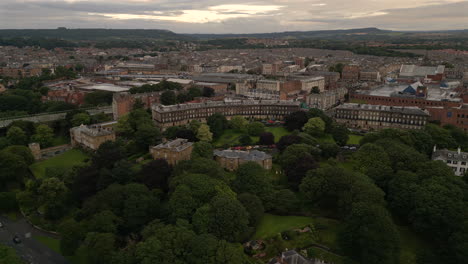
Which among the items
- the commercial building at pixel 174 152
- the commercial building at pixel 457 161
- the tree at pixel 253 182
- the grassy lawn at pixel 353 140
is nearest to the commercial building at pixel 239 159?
the commercial building at pixel 174 152

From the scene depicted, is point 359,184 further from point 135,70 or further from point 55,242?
point 135,70

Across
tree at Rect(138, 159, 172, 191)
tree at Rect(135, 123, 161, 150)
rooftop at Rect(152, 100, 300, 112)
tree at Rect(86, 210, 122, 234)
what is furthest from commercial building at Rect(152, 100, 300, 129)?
tree at Rect(86, 210, 122, 234)

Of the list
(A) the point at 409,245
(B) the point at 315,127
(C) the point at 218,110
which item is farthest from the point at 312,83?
(A) the point at 409,245

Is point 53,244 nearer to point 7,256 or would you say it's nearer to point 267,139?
point 7,256

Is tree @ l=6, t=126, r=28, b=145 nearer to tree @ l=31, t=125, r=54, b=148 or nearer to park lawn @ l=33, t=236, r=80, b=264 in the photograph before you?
tree @ l=31, t=125, r=54, b=148

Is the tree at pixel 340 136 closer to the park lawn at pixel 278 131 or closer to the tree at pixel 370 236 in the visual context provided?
the park lawn at pixel 278 131

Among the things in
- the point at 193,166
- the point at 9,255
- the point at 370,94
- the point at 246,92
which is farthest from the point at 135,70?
the point at 9,255
